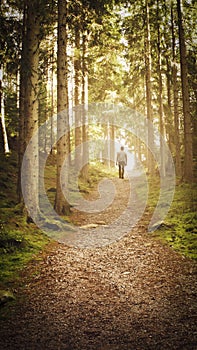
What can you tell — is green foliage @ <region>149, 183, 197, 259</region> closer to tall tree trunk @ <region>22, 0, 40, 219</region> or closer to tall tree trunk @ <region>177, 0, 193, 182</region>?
tall tree trunk @ <region>177, 0, 193, 182</region>

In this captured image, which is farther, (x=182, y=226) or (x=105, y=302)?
(x=182, y=226)

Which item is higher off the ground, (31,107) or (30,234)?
(31,107)

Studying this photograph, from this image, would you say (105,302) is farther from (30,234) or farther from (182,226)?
(182,226)

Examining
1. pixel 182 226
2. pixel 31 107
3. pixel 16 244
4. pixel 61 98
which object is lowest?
pixel 16 244

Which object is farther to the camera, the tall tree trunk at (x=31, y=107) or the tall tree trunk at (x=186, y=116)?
the tall tree trunk at (x=186, y=116)

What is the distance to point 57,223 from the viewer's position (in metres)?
8.59

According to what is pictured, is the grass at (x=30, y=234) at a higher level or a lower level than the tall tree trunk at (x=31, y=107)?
lower

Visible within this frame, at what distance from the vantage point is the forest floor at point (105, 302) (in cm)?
339

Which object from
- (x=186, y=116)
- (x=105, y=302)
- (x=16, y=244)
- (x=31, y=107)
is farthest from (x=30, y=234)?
(x=186, y=116)

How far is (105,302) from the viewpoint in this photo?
440 centimetres

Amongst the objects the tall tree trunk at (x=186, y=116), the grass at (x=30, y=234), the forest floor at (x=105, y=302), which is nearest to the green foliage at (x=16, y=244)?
the grass at (x=30, y=234)

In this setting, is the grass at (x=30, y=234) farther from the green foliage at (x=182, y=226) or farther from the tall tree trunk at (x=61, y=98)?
the tall tree trunk at (x=61, y=98)

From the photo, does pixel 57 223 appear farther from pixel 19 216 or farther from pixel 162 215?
pixel 162 215

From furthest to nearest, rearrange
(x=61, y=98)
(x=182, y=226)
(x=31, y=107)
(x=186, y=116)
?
1. (x=186, y=116)
2. (x=61, y=98)
3. (x=31, y=107)
4. (x=182, y=226)
